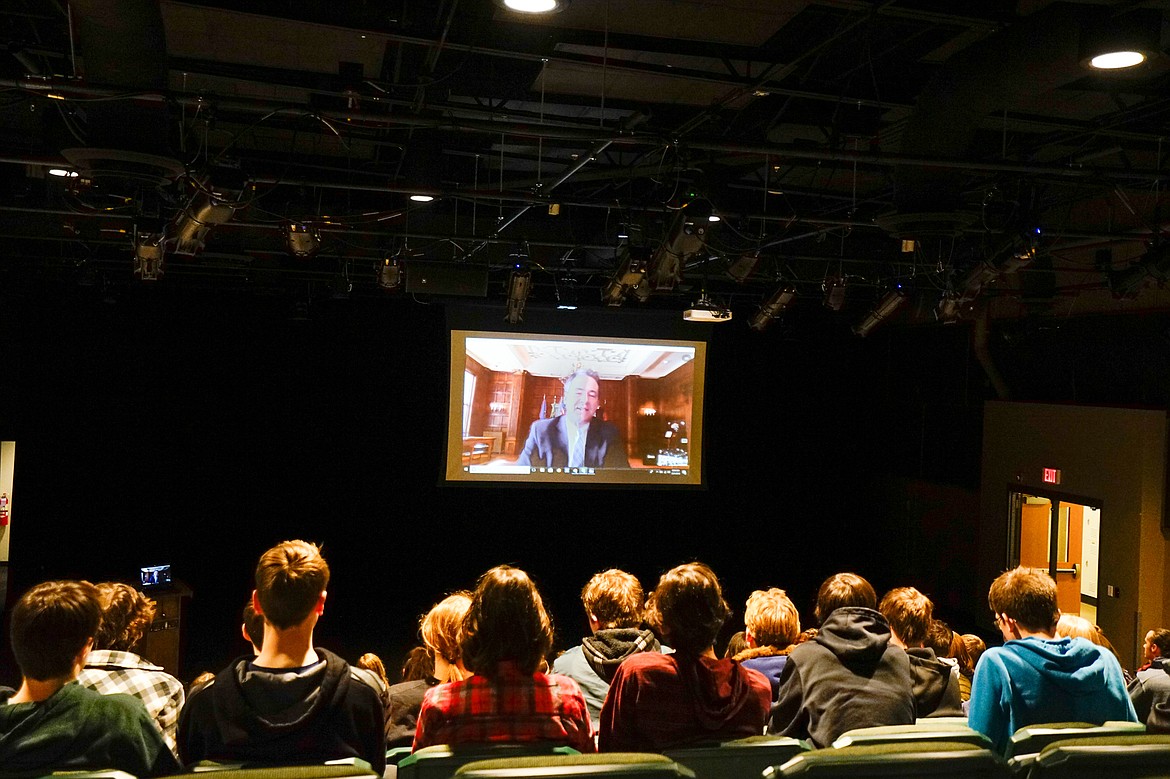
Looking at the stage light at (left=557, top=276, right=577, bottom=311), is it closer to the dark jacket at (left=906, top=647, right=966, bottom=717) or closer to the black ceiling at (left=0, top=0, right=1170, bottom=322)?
the black ceiling at (left=0, top=0, right=1170, bottom=322)

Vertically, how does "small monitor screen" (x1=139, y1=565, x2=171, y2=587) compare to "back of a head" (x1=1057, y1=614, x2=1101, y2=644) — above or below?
below

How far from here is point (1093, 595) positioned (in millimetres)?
9609

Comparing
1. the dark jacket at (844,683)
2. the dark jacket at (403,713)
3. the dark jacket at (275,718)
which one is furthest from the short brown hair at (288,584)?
the dark jacket at (844,683)

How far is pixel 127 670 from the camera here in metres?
2.90

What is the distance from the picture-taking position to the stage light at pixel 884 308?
7.11 m

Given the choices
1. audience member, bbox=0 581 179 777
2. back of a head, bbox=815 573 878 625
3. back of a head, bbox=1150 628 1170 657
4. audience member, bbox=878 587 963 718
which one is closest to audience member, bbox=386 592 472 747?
audience member, bbox=0 581 179 777

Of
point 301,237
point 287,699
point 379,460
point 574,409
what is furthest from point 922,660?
point 379,460

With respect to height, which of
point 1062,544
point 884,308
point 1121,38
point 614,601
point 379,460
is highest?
point 1121,38

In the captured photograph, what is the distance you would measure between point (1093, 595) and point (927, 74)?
6511mm

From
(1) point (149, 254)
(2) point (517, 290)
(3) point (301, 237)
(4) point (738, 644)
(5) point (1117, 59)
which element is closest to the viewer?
(5) point (1117, 59)

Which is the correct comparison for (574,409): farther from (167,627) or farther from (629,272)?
(167,627)

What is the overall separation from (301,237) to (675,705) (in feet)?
14.4

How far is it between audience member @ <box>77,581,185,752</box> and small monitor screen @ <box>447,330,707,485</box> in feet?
22.8

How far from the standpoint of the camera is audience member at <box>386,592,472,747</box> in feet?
9.69
